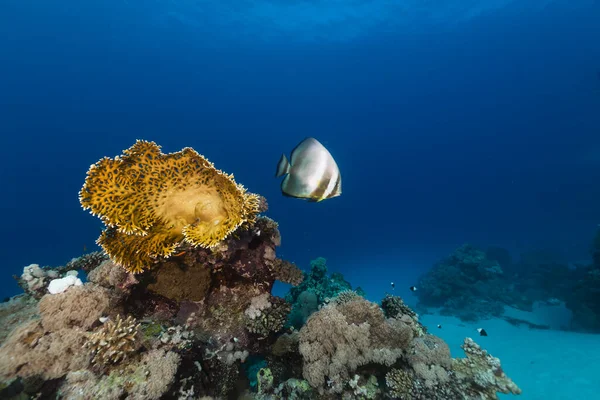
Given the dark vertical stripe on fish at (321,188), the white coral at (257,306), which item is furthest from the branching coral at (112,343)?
the dark vertical stripe on fish at (321,188)

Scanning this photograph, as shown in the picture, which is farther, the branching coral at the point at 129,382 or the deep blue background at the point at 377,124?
the deep blue background at the point at 377,124

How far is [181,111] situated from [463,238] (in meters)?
137

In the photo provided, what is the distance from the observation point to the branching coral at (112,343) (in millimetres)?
3234

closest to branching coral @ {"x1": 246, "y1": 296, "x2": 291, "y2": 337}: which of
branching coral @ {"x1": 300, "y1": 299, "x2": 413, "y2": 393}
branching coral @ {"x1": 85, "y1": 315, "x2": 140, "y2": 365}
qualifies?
branching coral @ {"x1": 300, "y1": 299, "x2": 413, "y2": 393}

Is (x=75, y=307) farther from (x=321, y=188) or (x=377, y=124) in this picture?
(x=377, y=124)

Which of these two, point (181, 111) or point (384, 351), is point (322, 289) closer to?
point (384, 351)

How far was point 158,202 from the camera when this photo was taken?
4121mm

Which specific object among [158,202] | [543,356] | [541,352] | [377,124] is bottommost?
[158,202]

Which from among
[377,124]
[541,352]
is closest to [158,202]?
[541,352]

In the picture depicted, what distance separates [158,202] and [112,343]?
1927 mm

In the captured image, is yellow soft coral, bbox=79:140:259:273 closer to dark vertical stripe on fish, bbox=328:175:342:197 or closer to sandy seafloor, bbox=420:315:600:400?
dark vertical stripe on fish, bbox=328:175:342:197

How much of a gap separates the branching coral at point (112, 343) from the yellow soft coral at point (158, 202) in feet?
2.98

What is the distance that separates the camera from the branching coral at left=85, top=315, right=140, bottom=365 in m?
3.23

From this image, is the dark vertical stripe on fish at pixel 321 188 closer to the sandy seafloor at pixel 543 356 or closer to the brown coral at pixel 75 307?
the brown coral at pixel 75 307
